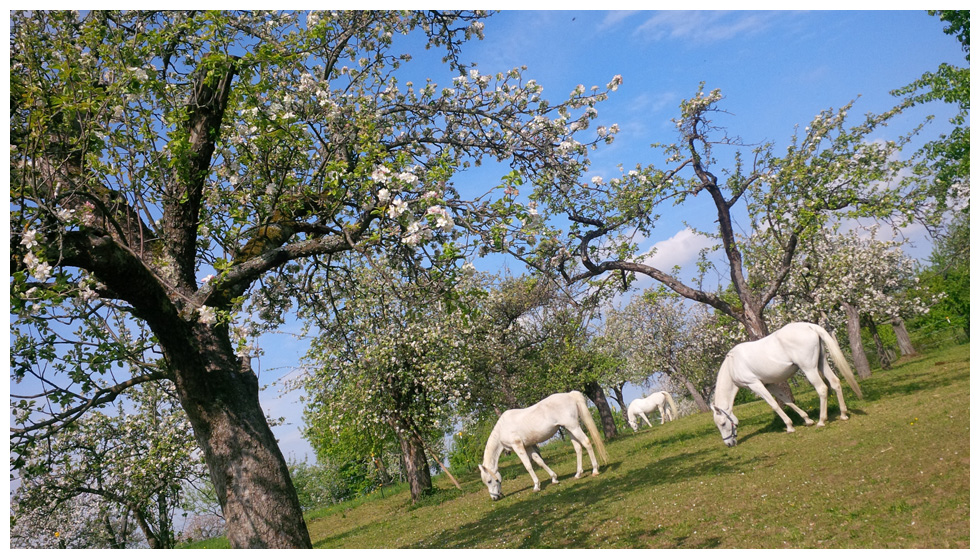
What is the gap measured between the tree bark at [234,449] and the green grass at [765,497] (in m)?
3.79

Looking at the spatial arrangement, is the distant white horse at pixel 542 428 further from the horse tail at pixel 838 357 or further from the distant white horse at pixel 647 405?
the distant white horse at pixel 647 405

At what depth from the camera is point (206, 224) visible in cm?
962

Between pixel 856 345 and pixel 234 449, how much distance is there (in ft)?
119

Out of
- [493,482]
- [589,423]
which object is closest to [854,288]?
[589,423]

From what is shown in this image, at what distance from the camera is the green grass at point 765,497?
7129mm

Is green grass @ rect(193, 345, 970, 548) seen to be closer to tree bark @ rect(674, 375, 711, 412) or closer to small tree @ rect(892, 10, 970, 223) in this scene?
small tree @ rect(892, 10, 970, 223)

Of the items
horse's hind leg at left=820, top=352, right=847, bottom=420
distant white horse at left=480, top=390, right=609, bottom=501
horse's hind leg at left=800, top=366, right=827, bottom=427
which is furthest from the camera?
distant white horse at left=480, top=390, right=609, bottom=501

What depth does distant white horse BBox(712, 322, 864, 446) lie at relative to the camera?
607 inches

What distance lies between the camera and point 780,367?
52.0ft

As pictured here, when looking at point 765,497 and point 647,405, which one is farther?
point 647,405

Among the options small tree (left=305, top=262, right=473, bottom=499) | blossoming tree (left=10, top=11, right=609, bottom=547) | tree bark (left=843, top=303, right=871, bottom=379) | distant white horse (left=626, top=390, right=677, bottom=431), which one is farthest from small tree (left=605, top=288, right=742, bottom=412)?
blossoming tree (left=10, top=11, right=609, bottom=547)

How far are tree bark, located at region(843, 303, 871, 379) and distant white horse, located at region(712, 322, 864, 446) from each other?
20231 mm

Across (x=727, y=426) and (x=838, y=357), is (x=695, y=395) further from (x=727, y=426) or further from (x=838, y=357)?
(x=838, y=357)

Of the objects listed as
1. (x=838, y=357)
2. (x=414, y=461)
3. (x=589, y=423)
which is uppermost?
(x=414, y=461)
